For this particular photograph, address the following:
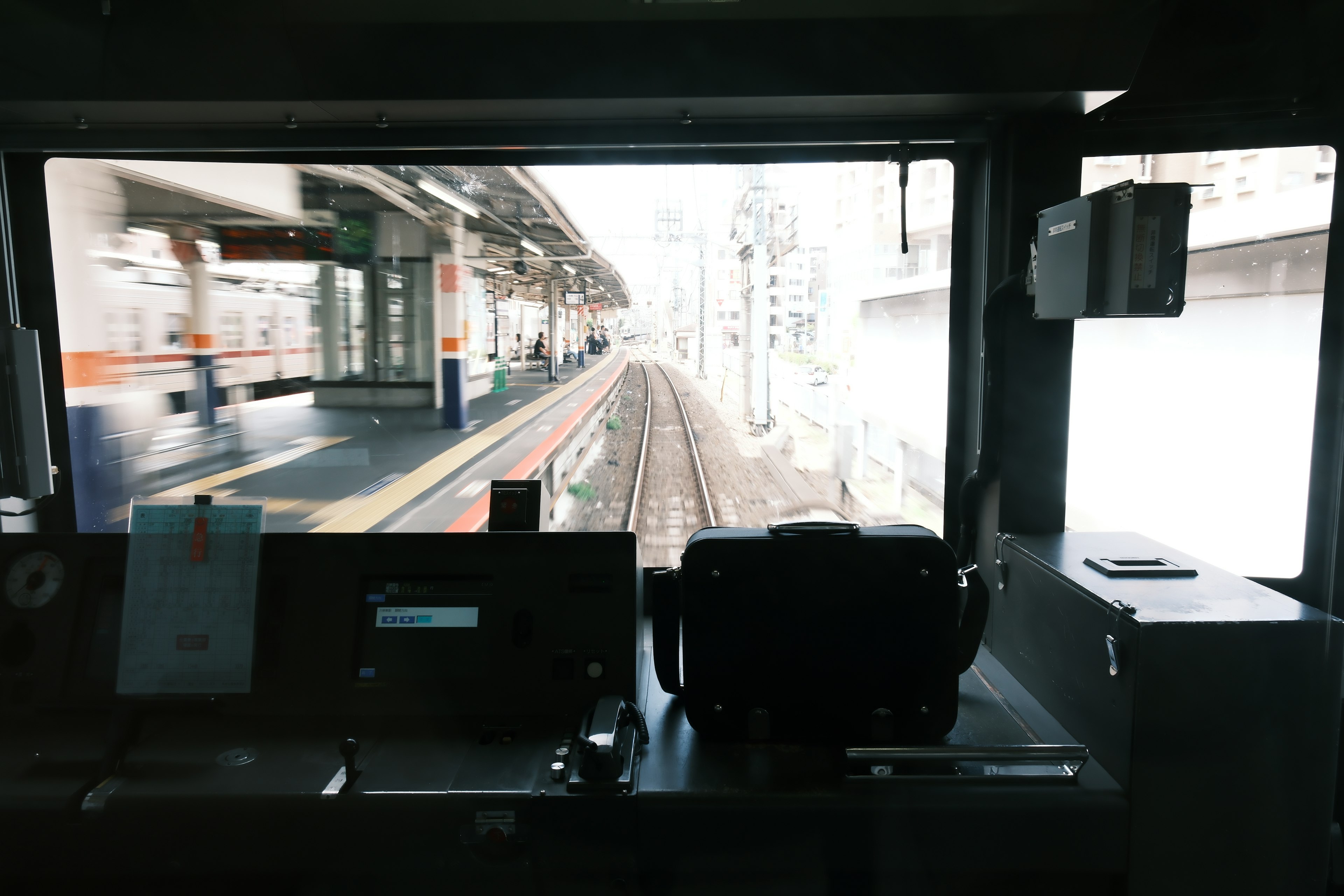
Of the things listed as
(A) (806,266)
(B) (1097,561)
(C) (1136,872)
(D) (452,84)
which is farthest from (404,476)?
(C) (1136,872)

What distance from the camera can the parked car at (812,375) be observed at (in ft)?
7.38

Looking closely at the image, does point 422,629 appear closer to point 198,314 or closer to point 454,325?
point 454,325

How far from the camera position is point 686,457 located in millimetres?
2303

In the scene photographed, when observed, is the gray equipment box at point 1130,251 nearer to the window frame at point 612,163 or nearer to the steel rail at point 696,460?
the window frame at point 612,163

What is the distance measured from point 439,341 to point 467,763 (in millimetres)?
1374

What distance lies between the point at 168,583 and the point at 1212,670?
2115 mm

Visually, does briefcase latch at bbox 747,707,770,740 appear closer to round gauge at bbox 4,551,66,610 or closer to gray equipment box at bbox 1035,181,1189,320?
gray equipment box at bbox 1035,181,1189,320

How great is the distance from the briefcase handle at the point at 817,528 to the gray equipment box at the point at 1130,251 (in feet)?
2.42

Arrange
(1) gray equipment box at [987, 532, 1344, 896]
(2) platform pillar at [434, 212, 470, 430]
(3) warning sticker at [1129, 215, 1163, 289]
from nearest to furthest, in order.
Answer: (1) gray equipment box at [987, 532, 1344, 896]
(3) warning sticker at [1129, 215, 1163, 289]
(2) platform pillar at [434, 212, 470, 430]

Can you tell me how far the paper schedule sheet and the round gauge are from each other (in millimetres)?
182

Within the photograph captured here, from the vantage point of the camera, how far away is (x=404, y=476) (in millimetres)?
2346

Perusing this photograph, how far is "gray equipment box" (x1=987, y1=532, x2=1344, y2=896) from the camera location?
128 cm

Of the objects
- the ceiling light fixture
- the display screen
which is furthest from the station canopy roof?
the display screen

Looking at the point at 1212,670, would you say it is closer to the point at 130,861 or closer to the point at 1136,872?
the point at 1136,872
